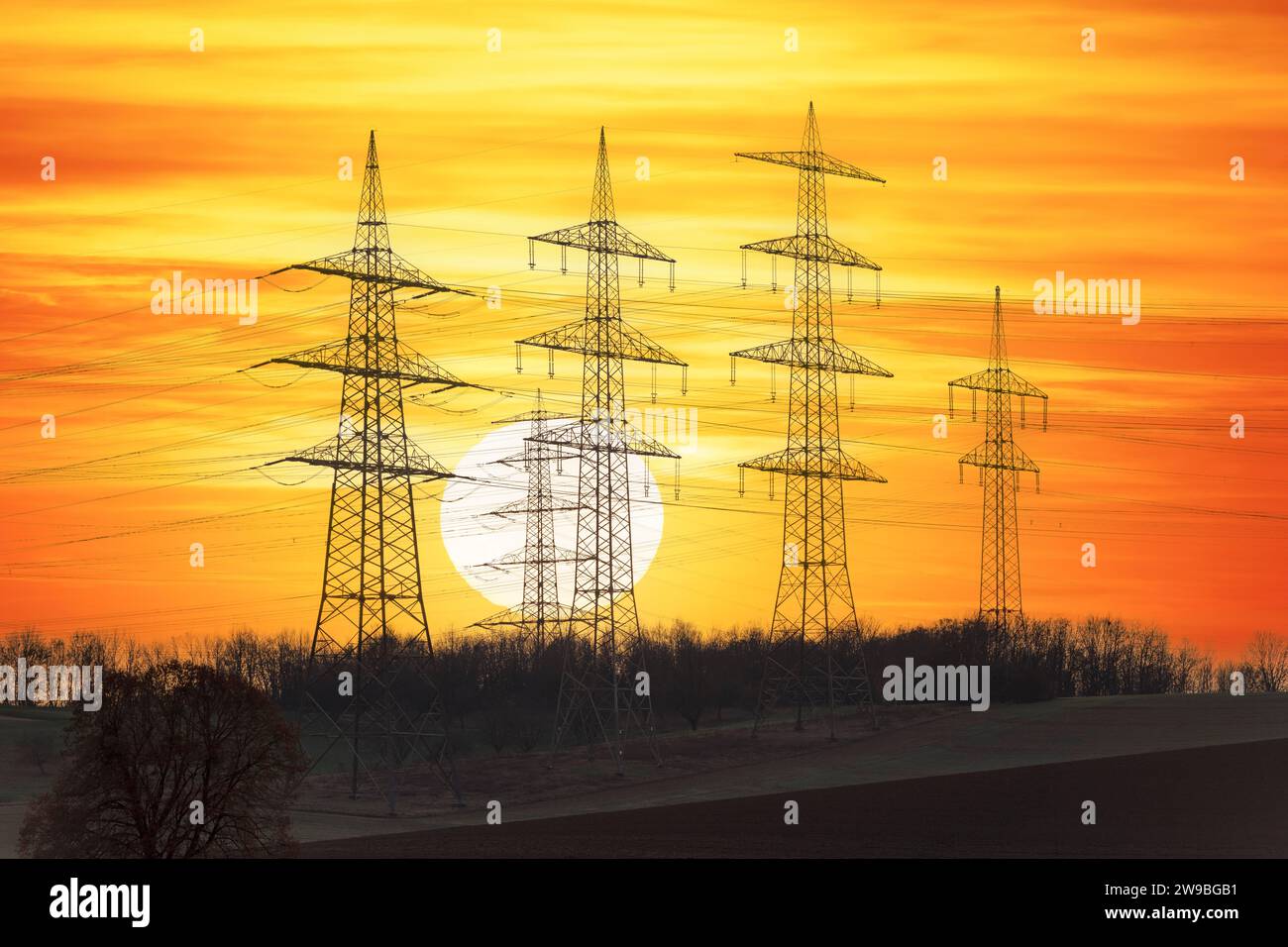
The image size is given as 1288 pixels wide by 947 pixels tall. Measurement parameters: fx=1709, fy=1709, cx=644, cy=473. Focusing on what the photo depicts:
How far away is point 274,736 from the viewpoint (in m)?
60.8

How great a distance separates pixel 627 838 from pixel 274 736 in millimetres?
18573

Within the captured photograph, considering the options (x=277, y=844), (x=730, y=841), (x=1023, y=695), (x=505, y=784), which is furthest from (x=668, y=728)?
(x=277, y=844)

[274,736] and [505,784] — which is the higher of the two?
[274,736]

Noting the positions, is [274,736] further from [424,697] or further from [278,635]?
[278,635]

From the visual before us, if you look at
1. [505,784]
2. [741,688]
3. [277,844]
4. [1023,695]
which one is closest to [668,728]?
Result: [741,688]

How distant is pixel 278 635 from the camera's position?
200 metres

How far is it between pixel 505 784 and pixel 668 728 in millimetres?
52833
